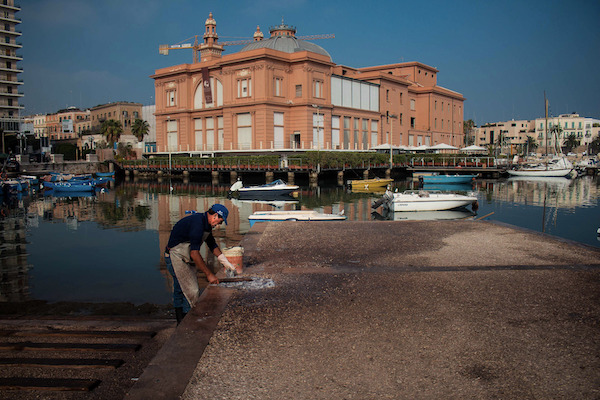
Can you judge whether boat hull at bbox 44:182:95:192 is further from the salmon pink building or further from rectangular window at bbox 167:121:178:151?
rectangular window at bbox 167:121:178:151

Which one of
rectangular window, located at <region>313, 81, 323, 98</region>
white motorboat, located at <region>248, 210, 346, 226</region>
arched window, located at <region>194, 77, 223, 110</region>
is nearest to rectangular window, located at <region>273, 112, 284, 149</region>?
rectangular window, located at <region>313, 81, 323, 98</region>

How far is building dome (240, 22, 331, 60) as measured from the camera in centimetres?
7631

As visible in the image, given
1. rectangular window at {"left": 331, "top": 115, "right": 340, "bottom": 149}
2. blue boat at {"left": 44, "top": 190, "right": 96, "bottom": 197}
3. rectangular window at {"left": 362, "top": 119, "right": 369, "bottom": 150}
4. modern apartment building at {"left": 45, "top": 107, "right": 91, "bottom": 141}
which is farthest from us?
modern apartment building at {"left": 45, "top": 107, "right": 91, "bottom": 141}

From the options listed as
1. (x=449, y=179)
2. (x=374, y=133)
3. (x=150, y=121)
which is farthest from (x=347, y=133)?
(x=150, y=121)

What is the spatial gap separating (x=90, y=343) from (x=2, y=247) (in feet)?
54.4

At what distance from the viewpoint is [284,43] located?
252 feet

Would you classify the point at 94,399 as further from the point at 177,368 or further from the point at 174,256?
the point at 174,256

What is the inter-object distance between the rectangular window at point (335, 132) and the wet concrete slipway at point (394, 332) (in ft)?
205

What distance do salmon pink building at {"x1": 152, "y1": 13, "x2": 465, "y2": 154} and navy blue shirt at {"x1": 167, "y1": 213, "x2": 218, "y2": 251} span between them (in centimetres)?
6002

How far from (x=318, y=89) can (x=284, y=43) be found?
1075cm

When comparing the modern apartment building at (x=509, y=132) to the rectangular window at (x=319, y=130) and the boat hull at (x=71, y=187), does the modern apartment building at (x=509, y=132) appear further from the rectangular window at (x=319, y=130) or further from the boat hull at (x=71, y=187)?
the boat hull at (x=71, y=187)

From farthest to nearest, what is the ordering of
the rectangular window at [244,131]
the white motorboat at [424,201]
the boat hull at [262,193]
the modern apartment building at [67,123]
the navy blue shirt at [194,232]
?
1. the modern apartment building at [67,123]
2. the rectangular window at [244,131]
3. the boat hull at [262,193]
4. the white motorboat at [424,201]
5. the navy blue shirt at [194,232]

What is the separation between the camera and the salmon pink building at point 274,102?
69.1 m

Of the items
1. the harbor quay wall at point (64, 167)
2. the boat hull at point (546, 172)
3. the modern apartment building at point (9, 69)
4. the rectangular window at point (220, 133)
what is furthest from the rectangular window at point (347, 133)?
the modern apartment building at point (9, 69)
